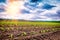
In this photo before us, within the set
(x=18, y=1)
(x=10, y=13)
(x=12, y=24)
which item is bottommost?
(x=12, y=24)

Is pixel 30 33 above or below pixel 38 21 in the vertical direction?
below

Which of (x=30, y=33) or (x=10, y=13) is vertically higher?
(x=10, y=13)

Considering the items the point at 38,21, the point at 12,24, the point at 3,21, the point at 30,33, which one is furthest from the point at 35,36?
the point at 3,21

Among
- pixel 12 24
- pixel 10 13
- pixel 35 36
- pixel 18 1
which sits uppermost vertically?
pixel 18 1

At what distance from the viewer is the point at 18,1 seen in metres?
2.44

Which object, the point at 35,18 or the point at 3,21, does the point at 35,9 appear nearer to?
the point at 35,18

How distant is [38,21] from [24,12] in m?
0.29

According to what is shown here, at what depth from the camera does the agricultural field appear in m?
2.35

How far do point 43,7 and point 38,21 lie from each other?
0.84 feet

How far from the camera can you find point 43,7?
8.00ft

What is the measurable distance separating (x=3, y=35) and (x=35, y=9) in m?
0.69

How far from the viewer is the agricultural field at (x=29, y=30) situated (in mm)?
2352

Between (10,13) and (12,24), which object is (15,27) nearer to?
(12,24)

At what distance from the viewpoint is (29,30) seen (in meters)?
2.41
